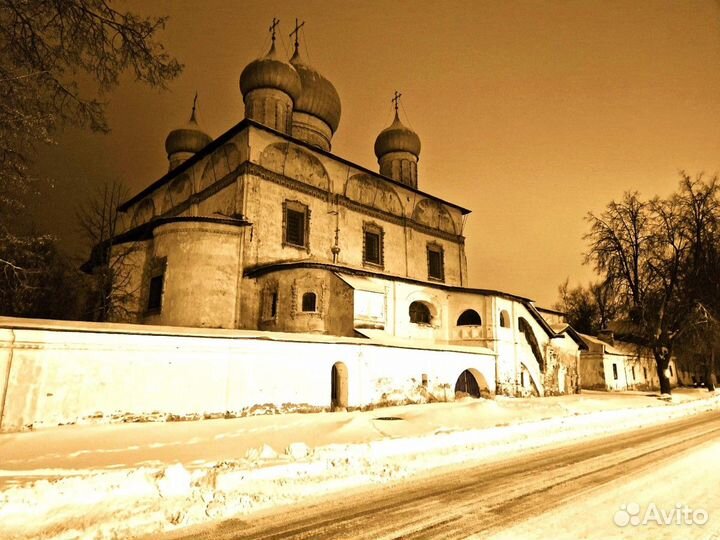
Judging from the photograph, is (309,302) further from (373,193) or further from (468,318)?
(373,193)

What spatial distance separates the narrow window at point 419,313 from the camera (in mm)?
21125

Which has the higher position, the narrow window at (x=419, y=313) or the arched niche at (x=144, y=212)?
the arched niche at (x=144, y=212)

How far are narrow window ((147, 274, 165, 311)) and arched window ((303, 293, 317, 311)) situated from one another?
223 inches

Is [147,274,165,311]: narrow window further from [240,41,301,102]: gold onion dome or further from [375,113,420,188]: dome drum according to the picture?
[375,113,420,188]: dome drum

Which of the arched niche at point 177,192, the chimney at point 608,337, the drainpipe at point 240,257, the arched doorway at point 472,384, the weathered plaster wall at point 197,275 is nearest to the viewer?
the weathered plaster wall at point 197,275

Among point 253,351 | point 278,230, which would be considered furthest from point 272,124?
point 253,351

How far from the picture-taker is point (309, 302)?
17.8 metres

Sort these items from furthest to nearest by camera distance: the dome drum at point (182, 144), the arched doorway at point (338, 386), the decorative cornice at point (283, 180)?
1. the dome drum at point (182, 144)
2. the decorative cornice at point (283, 180)
3. the arched doorway at point (338, 386)

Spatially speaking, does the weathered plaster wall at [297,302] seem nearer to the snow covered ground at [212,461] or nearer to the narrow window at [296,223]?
the narrow window at [296,223]

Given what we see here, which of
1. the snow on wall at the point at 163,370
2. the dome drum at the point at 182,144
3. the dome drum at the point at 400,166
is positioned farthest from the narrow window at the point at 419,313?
the dome drum at the point at 182,144

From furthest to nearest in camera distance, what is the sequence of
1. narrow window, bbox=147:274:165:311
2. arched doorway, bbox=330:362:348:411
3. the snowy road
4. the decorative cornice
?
the decorative cornice < narrow window, bbox=147:274:165:311 < arched doorway, bbox=330:362:348:411 < the snowy road

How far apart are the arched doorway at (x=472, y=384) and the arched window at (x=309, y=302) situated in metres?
6.75

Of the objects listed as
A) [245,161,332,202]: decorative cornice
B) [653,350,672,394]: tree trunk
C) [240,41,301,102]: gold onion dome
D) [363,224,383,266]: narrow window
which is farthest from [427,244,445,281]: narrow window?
[653,350,672,394]: tree trunk

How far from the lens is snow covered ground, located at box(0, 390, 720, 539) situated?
4316 mm
